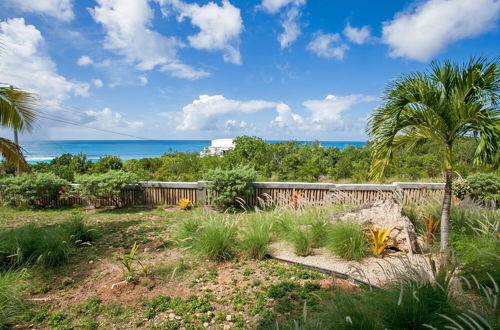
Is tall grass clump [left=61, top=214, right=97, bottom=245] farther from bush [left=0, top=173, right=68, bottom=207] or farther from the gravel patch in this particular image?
bush [left=0, top=173, right=68, bottom=207]

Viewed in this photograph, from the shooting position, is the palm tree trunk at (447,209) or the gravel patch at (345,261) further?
the palm tree trunk at (447,209)

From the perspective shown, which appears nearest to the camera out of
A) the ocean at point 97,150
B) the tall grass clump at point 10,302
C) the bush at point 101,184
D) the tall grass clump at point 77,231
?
the tall grass clump at point 10,302

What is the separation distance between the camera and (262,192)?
374 inches

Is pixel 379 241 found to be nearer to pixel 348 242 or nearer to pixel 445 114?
pixel 348 242

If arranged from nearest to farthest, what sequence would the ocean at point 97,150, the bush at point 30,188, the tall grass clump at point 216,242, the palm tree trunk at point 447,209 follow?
the palm tree trunk at point 447,209
the tall grass clump at point 216,242
the bush at point 30,188
the ocean at point 97,150

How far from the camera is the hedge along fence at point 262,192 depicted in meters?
8.98

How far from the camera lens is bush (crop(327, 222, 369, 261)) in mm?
4328

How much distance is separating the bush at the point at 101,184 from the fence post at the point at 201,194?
266 centimetres

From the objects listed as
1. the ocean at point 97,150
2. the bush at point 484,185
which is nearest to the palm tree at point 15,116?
the ocean at point 97,150

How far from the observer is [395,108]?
4.19 meters

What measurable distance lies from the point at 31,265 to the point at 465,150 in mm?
18858

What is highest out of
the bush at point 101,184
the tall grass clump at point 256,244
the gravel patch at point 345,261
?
the bush at point 101,184

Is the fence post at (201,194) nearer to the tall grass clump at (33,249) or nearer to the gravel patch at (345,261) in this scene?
the gravel patch at (345,261)

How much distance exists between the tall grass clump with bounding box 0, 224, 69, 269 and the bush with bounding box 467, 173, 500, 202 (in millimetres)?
11084
